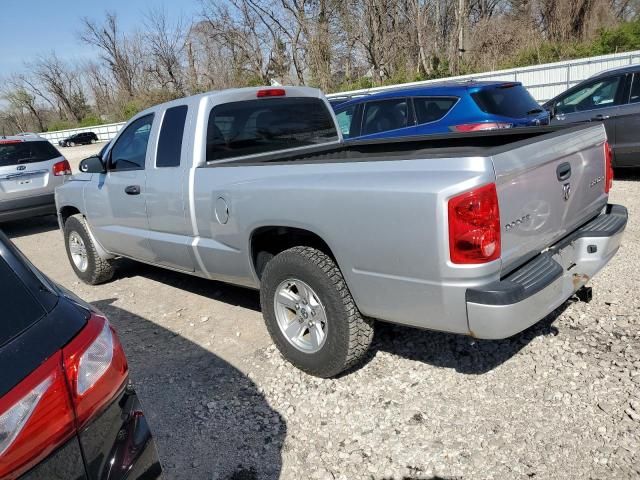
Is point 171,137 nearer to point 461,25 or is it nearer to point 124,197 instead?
point 124,197

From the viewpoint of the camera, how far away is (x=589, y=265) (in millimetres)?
3334

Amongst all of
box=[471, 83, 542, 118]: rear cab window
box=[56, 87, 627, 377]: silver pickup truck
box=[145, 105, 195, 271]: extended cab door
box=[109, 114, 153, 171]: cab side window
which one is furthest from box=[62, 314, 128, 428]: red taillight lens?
box=[471, 83, 542, 118]: rear cab window

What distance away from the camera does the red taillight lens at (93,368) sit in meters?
1.69

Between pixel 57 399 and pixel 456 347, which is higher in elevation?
pixel 57 399

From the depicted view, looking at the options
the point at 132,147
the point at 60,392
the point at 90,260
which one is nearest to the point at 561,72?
the point at 132,147

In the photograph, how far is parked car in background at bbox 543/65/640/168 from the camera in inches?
299

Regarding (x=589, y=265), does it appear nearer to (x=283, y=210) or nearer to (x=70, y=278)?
(x=283, y=210)

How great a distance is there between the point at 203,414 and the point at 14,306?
1.80 metres

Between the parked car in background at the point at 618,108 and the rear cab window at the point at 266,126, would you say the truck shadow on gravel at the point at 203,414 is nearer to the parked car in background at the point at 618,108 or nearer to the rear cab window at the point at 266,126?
the rear cab window at the point at 266,126

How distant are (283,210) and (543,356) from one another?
1920mm

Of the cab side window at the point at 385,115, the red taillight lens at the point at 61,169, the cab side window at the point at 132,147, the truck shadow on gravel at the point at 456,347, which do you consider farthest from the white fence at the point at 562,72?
the cab side window at the point at 132,147

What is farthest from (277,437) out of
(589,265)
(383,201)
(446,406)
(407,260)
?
(589,265)

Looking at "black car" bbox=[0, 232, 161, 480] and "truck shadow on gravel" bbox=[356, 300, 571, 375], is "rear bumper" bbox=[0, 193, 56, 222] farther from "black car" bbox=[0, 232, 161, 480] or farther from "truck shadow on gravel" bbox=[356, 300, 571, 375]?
"black car" bbox=[0, 232, 161, 480]

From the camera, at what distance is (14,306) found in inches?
70.7
